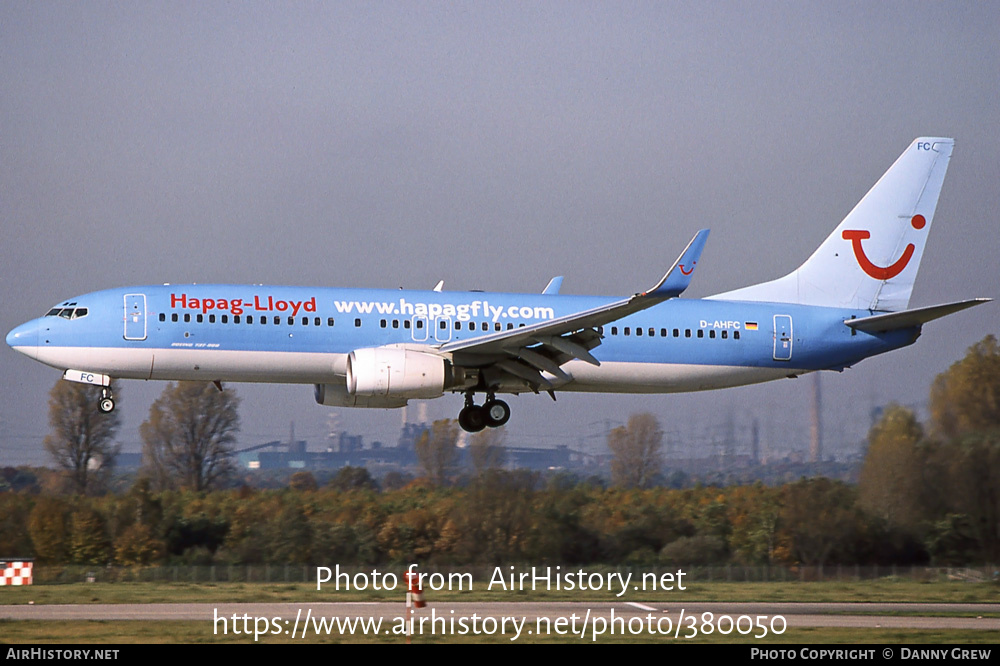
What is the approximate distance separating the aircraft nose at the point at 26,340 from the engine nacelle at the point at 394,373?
730 centimetres

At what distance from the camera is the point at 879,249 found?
117 ft

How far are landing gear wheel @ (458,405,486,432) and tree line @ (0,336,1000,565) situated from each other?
196 cm

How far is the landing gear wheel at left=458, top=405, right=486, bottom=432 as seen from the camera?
32.1 m

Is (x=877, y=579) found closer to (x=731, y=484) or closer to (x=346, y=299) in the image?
(x=731, y=484)

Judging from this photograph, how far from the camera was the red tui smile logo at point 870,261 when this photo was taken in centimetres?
3544

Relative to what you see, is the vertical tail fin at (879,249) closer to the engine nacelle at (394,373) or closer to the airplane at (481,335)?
the airplane at (481,335)

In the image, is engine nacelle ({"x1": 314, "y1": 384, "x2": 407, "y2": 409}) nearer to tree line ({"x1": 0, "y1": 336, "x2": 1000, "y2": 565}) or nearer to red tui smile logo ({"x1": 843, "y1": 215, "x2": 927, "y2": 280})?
tree line ({"x1": 0, "y1": 336, "x2": 1000, "y2": 565})

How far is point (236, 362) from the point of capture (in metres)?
29.4

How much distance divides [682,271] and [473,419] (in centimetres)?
782

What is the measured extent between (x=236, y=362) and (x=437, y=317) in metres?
4.97

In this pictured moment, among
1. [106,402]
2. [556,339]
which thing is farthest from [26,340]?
[556,339]

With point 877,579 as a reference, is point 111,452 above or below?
above

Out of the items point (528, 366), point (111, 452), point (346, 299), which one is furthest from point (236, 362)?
point (111, 452)

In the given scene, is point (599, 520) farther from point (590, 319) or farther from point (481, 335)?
point (590, 319)
